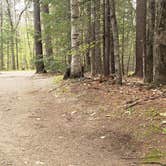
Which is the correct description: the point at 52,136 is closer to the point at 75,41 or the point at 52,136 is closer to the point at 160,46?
the point at 160,46

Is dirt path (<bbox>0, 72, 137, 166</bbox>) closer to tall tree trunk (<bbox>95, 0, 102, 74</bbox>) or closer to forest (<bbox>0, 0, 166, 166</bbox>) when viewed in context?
forest (<bbox>0, 0, 166, 166</bbox>)

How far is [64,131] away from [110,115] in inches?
46.7

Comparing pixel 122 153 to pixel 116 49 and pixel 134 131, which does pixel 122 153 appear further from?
pixel 116 49

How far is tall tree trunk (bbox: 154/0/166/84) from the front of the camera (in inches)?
382

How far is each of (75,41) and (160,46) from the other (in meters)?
4.69

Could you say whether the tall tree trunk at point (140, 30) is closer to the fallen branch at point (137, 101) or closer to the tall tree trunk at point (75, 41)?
the tall tree trunk at point (75, 41)

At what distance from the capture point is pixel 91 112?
918 cm

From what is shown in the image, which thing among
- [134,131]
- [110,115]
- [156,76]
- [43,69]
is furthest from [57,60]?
[134,131]

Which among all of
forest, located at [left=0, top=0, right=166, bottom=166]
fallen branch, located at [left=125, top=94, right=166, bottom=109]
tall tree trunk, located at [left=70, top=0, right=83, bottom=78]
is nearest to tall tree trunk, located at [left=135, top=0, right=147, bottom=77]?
forest, located at [left=0, top=0, right=166, bottom=166]

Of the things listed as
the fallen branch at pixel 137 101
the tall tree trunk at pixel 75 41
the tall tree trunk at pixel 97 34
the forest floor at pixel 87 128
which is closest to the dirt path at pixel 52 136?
the forest floor at pixel 87 128

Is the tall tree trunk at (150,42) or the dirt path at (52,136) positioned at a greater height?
the tall tree trunk at (150,42)

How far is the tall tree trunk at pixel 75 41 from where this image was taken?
13867mm

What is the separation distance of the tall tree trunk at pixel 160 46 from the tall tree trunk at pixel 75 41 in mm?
4263

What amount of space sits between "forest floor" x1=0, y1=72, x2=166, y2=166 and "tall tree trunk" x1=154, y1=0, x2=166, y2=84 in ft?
1.38
